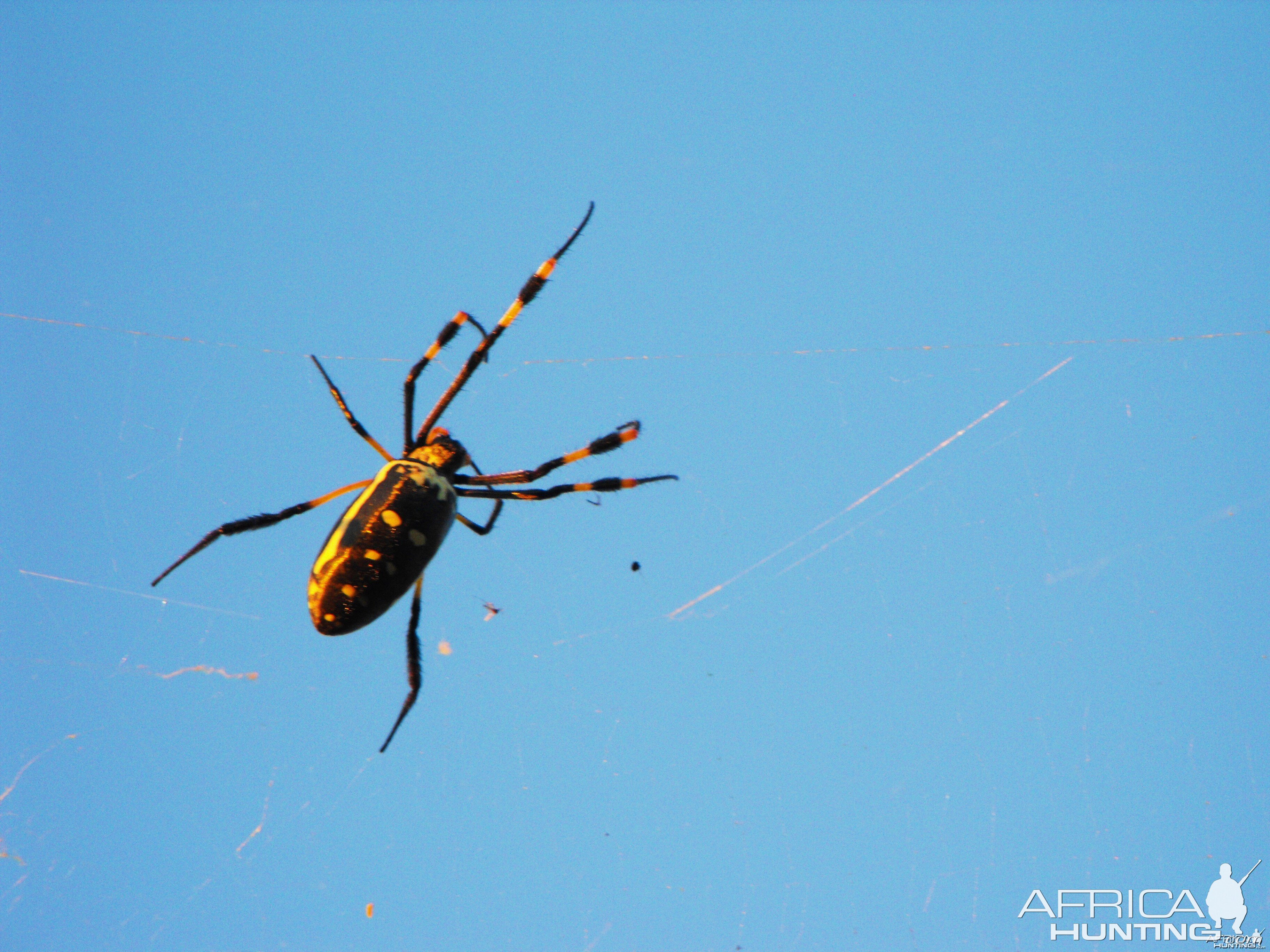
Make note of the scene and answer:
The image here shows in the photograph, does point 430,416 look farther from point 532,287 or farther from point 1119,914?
point 1119,914

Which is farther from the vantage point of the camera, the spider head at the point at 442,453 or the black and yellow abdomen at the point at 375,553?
the spider head at the point at 442,453

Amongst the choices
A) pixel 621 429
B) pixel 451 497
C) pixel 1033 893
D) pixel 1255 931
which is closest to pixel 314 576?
pixel 451 497

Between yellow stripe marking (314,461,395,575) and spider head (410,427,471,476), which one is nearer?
yellow stripe marking (314,461,395,575)

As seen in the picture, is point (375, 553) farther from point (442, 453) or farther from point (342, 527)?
point (442, 453)

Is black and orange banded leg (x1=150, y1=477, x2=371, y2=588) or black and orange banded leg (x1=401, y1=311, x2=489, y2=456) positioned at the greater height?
black and orange banded leg (x1=401, y1=311, x2=489, y2=456)

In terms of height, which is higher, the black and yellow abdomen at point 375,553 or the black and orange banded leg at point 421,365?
the black and orange banded leg at point 421,365

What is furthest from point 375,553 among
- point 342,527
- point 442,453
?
→ point 442,453
